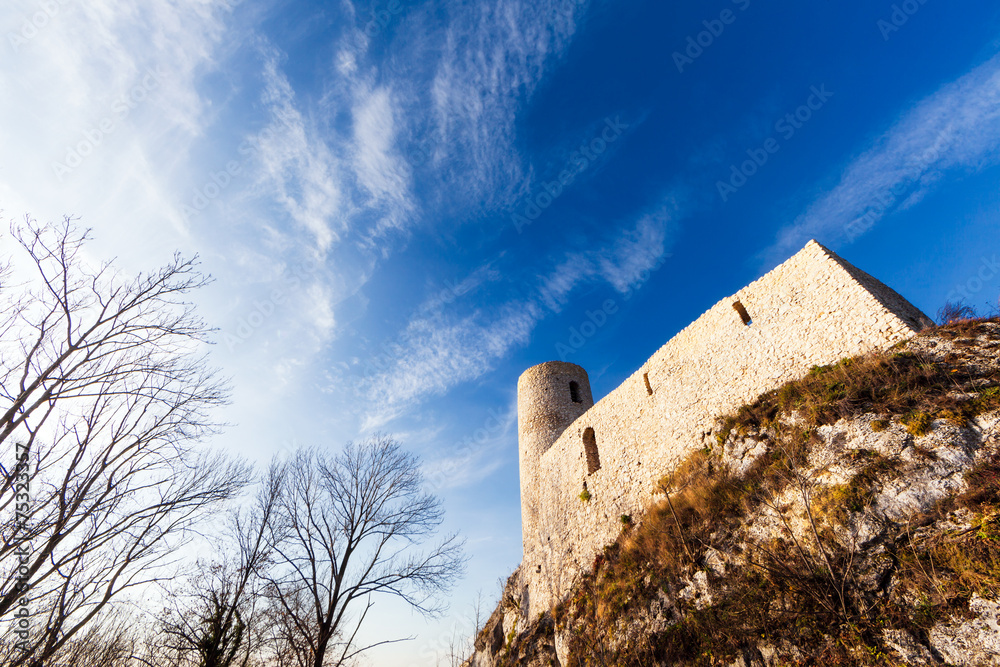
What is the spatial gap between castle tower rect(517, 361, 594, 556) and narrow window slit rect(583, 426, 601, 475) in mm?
2937

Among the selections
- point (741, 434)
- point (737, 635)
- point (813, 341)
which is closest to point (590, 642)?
point (737, 635)

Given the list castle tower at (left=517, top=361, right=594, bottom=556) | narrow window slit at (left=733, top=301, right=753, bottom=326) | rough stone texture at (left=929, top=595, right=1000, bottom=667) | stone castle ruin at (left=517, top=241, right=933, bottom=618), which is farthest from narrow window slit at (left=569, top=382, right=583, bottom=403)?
rough stone texture at (left=929, top=595, right=1000, bottom=667)

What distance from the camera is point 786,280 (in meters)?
9.34

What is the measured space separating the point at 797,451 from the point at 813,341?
2.70 meters

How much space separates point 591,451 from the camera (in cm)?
1450

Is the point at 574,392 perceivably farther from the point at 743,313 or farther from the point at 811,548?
the point at 811,548

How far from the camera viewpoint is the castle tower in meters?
16.9

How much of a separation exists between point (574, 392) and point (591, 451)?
5.11 meters

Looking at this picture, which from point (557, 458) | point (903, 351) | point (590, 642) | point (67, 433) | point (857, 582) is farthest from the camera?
point (557, 458)

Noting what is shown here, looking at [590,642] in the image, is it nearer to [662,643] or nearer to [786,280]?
[662,643]

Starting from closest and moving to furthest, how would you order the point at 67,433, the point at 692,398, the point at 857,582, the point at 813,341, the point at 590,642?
the point at 857,582
the point at 67,433
the point at 813,341
the point at 590,642
the point at 692,398

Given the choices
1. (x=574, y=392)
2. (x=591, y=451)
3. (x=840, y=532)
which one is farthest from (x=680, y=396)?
(x=574, y=392)

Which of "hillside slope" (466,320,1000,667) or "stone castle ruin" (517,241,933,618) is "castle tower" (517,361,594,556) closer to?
"stone castle ruin" (517,241,933,618)

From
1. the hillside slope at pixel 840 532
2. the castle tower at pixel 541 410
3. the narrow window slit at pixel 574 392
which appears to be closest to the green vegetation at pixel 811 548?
the hillside slope at pixel 840 532
